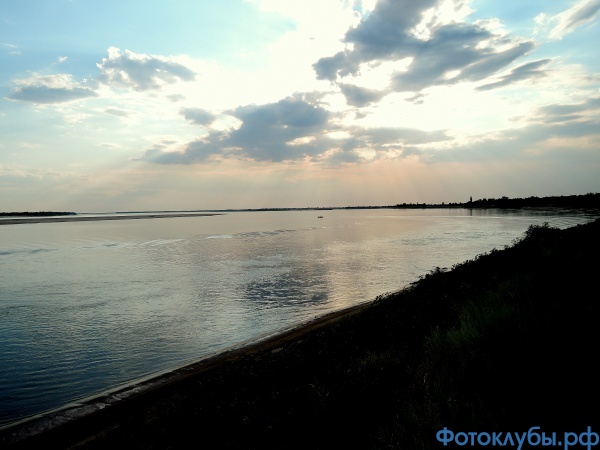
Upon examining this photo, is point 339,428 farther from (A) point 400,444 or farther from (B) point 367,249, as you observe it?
(B) point 367,249

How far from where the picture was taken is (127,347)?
14391mm

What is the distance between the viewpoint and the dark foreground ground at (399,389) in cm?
523

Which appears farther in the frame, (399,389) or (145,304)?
(145,304)

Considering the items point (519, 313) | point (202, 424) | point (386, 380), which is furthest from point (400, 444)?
point (519, 313)

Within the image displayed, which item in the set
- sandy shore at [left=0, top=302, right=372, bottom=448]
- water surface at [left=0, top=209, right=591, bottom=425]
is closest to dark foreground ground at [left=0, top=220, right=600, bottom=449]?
sandy shore at [left=0, top=302, right=372, bottom=448]

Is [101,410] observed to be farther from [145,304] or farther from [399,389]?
[145,304]

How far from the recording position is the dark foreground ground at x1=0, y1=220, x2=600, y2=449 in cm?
523

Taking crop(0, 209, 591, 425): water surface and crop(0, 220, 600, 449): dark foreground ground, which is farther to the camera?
crop(0, 209, 591, 425): water surface

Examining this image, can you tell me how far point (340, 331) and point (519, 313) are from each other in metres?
5.61

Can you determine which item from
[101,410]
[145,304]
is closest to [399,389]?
[101,410]

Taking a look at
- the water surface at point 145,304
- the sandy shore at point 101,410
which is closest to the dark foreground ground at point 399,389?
the sandy shore at point 101,410

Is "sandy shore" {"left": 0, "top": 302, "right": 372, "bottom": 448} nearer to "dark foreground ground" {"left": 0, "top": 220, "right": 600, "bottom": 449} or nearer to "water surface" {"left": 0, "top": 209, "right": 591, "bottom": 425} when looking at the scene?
"dark foreground ground" {"left": 0, "top": 220, "right": 600, "bottom": 449}

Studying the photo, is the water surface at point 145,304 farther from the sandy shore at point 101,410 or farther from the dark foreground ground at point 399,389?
the dark foreground ground at point 399,389

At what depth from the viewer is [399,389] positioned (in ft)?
22.6
